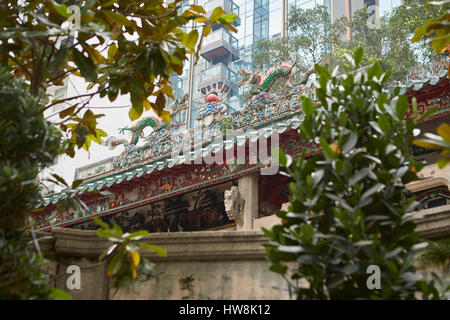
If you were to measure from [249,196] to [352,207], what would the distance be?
6.16 meters

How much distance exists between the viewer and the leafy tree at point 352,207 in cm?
218

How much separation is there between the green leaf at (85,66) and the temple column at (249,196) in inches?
218

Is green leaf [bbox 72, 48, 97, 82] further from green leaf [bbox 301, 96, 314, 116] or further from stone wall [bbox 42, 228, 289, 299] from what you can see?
green leaf [bbox 301, 96, 314, 116]

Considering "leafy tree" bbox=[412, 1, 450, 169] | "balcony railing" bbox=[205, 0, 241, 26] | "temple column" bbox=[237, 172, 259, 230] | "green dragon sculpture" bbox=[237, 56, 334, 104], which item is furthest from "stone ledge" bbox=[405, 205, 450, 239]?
"balcony railing" bbox=[205, 0, 241, 26]

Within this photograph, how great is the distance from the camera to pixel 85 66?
9.55 feet

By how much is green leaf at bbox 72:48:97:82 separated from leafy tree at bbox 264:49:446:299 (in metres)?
1.15

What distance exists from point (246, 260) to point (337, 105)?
99cm

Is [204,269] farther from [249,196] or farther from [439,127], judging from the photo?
[249,196]

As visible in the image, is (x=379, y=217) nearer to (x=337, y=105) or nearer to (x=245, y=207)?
(x=337, y=105)

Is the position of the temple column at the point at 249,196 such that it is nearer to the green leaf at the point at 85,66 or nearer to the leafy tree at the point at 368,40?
the green leaf at the point at 85,66

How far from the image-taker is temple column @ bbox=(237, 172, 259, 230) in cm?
823

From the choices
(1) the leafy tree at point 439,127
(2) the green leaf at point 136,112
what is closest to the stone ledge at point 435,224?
(1) the leafy tree at point 439,127

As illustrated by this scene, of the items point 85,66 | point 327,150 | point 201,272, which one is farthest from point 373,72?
point 85,66
